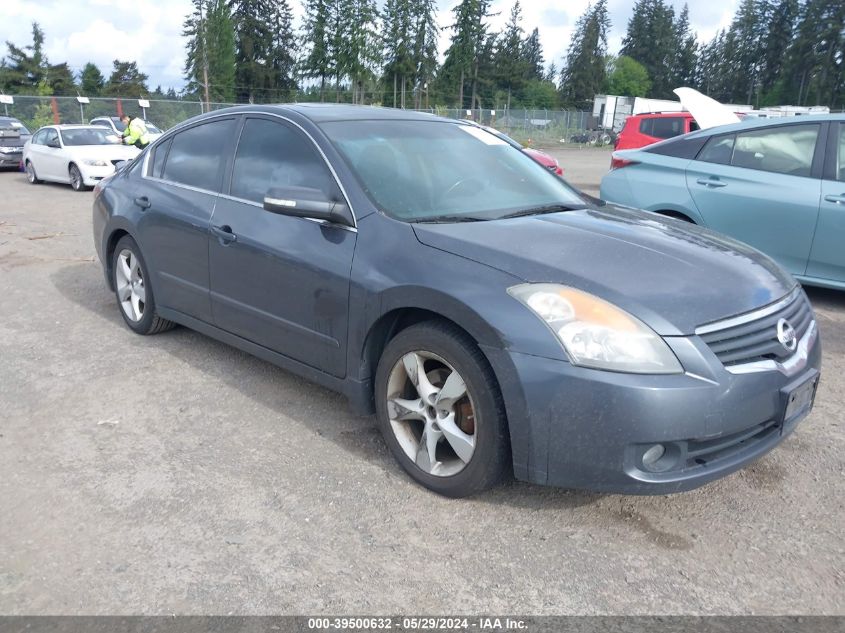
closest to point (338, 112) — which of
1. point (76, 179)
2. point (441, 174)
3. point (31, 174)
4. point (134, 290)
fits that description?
point (441, 174)

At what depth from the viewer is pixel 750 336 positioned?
2838 millimetres

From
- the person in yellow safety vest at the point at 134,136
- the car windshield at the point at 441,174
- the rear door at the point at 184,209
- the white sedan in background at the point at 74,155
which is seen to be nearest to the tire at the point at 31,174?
the white sedan in background at the point at 74,155

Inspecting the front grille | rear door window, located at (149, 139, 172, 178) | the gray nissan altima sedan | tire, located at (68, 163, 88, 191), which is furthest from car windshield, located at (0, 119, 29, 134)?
the front grille

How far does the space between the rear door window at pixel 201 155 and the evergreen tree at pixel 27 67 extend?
82837 mm

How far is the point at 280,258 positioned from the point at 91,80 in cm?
9972

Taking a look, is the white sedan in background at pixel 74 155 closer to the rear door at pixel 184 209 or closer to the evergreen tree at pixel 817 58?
the rear door at pixel 184 209

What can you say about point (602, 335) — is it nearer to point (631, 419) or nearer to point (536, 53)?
point (631, 419)

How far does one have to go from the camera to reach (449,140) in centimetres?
416

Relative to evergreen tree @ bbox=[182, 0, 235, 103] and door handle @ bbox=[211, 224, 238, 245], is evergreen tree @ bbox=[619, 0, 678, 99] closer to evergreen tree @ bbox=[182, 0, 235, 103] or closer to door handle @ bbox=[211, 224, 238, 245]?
evergreen tree @ bbox=[182, 0, 235, 103]

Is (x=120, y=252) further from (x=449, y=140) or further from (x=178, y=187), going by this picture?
(x=449, y=140)

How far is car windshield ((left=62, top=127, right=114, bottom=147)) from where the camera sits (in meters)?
16.1

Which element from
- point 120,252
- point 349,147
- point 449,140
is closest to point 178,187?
point 120,252

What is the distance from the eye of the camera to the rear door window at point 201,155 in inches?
174

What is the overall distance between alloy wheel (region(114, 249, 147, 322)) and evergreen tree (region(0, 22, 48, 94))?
3242 inches
